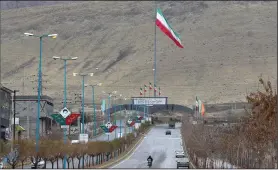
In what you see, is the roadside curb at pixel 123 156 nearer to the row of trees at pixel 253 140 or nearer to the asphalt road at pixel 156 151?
the asphalt road at pixel 156 151

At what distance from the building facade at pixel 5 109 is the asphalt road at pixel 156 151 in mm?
13750

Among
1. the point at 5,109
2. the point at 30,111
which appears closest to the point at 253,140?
the point at 5,109

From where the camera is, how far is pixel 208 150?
52.6 m

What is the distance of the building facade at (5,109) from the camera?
8094 centimetres

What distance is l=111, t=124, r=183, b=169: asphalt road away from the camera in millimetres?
66250

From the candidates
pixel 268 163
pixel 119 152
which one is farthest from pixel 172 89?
pixel 268 163

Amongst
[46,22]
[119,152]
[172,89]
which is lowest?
[119,152]

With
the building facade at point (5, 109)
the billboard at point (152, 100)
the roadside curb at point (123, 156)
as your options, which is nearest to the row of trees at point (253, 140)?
the roadside curb at point (123, 156)

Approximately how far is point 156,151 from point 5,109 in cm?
1767

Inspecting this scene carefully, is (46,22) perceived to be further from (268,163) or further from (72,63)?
(268,163)

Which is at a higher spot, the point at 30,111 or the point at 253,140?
the point at 30,111

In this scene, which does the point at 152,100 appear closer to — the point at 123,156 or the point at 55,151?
the point at 123,156

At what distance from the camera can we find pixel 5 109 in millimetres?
85188

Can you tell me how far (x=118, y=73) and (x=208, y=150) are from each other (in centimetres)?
13530
